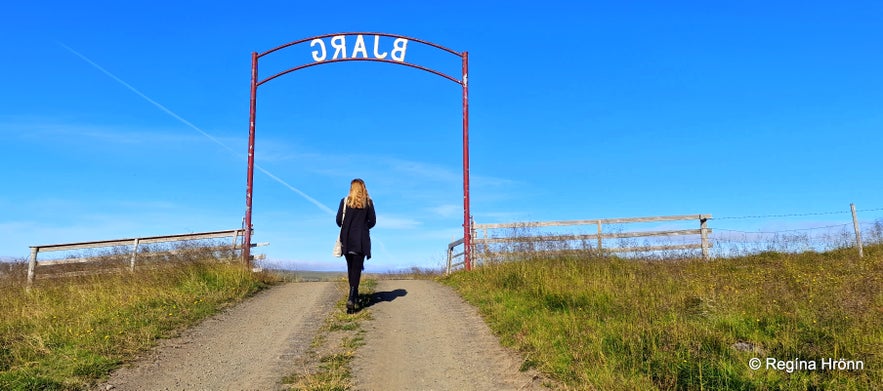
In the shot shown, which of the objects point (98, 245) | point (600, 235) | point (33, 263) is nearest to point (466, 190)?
point (600, 235)

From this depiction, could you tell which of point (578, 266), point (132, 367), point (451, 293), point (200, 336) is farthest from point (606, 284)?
point (132, 367)

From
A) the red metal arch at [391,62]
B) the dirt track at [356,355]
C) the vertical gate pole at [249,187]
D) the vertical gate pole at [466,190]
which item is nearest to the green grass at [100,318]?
the dirt track at [356,355]

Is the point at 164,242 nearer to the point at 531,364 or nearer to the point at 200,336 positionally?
the point at 200,336

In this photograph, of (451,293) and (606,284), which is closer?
(606,284)

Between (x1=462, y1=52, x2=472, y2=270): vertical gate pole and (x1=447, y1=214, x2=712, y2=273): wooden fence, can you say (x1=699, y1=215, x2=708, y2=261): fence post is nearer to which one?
(x1=447, y1=214, x2=712, y2=273): wooden fence

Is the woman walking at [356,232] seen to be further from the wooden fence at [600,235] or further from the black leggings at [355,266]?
the wooden fence at [600,235]

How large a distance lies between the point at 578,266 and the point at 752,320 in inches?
190

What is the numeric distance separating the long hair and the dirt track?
1806 mm

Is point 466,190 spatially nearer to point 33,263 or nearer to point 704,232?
point 704,232

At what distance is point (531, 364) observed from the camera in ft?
17.7

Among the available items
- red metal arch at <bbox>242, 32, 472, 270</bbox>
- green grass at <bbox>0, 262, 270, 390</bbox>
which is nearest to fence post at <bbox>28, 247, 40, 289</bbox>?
green grass at <bbox>0, 262, 270, 390</bbox>

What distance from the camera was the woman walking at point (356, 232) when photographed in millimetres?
8852

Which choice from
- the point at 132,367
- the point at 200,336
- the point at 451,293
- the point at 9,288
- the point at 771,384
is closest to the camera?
the point at 771,384

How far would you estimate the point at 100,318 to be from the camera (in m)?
7.73
